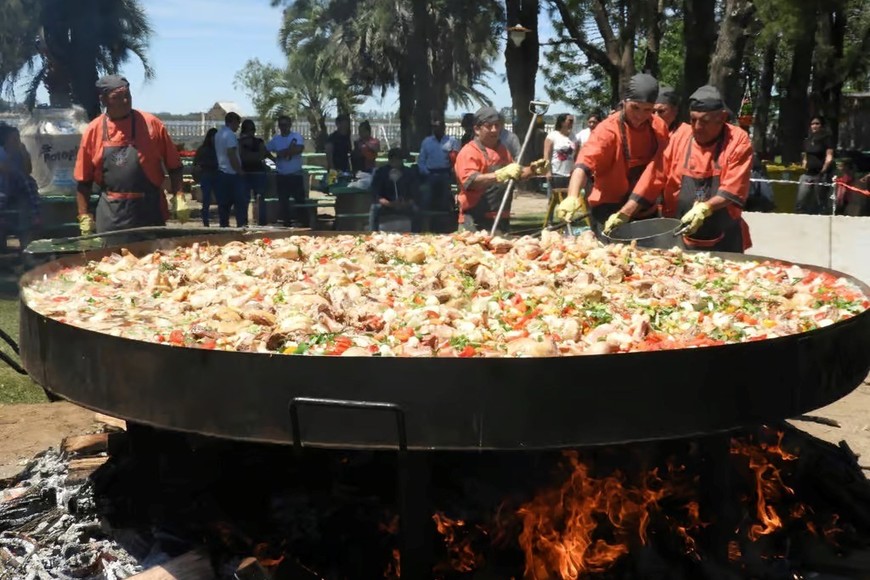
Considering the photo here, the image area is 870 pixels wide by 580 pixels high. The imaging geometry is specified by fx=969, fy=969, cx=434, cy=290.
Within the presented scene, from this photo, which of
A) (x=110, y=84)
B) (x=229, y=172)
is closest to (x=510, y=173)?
(x=110, y=84)

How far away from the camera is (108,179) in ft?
23.1

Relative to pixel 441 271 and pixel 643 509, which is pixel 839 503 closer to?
pixel 643 509

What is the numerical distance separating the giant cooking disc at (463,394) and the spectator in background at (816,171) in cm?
1545

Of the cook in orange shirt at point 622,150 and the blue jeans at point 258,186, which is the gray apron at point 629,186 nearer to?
the cook in orange shirt at point 622,150

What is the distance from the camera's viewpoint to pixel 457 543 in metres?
3.20

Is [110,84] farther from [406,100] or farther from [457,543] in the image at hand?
[406,100]

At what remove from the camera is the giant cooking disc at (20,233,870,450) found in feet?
7.92

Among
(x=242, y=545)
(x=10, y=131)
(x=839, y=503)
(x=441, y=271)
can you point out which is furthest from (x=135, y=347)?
(x=10, y=131)

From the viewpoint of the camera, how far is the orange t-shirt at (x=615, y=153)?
6449mm

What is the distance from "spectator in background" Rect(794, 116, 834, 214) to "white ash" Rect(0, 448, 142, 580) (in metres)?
15.3

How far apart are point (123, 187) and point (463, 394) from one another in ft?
17.3

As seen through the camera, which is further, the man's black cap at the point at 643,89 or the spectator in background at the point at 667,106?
the spectator in background at the point at 667,106

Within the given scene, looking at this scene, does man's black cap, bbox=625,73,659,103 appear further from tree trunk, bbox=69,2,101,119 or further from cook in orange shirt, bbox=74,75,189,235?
tree trunk, bbox=69,2,101,119

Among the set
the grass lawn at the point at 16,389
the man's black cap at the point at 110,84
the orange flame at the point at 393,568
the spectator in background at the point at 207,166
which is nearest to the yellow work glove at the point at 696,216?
the orange flame at the point at 393,568
